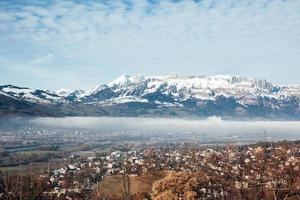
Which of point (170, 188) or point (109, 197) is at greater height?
point (170, 188)

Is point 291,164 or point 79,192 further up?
point 291,164

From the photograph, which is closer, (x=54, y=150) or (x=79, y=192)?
(x=79, y=192)

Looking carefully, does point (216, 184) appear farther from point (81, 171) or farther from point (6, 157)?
point (6, 157)

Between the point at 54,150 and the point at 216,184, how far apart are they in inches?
4420

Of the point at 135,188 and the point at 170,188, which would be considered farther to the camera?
the point at 135,188

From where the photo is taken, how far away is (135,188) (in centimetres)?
5584

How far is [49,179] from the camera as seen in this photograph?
240 ft

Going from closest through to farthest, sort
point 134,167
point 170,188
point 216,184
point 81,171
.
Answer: point 170,188
point 216,184
point 134,167
point 81,171

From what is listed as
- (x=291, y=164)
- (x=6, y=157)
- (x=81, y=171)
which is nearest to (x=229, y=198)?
(x=291, y=164)

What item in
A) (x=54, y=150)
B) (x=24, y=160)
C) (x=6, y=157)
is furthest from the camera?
(x=54, y=150)

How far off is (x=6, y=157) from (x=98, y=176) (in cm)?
4715

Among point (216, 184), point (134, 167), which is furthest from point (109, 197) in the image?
point (134, 167)

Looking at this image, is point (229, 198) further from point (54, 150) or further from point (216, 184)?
point (54, 150)

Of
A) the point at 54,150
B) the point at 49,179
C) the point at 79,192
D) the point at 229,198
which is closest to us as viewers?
the point at 229,198
